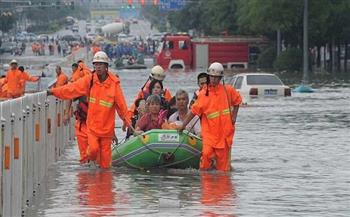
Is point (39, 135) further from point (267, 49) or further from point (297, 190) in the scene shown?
point (267, 49)

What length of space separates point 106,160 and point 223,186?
2325 mm

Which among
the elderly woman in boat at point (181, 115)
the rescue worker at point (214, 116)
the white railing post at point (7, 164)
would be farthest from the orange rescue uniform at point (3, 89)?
the white railing post at point (7, 164)

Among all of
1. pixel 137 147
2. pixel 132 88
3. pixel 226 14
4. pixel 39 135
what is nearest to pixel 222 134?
pixel 137 147

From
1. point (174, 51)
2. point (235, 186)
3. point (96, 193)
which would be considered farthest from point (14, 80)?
point (174, 51)

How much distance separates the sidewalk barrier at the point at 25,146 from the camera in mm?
12891

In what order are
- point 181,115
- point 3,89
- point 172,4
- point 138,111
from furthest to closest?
point 172,4 < point 3,89 < point 138,111 < point 181,115

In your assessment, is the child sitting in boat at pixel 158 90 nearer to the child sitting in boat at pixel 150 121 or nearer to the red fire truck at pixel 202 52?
the child sitting in boat at pixel 150 121

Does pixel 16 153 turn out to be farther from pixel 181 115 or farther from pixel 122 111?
pixel 181 115

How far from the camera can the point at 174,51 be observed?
102 metres

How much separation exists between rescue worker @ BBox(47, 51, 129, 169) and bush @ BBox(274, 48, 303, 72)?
2763 inches

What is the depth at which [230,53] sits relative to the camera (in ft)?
334

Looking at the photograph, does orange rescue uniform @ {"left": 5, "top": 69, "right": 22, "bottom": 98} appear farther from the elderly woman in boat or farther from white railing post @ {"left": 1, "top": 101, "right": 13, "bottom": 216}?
white railing post @ {"left": 1, "top": 101, "right": 13, "bottom": 216}

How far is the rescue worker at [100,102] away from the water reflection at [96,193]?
44 cm

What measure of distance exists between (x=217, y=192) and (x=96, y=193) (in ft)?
5.04
